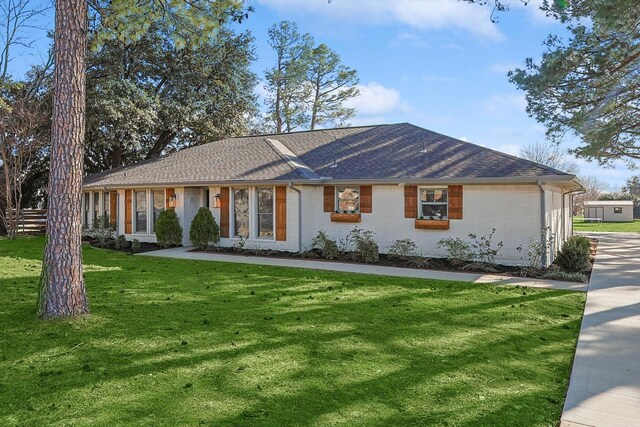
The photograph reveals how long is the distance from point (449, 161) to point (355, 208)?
120 inches

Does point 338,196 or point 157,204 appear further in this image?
point 157,204

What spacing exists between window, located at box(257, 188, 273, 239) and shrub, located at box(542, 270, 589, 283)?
25.5ft

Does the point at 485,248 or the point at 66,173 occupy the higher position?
the point at 66,173

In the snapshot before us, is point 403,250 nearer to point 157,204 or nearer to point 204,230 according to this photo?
point 204,230

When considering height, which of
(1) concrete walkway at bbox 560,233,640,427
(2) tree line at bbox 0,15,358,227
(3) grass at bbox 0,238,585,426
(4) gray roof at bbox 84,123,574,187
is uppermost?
(2) tree line at bbox 0,15,358,227

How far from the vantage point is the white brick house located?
1084 centimetres

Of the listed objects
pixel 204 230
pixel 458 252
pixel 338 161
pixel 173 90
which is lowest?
pixel 458 252

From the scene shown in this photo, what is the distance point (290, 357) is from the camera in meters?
4.45

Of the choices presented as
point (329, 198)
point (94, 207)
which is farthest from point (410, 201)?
point (94, 207)

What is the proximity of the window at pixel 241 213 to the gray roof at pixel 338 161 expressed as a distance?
2.08ft

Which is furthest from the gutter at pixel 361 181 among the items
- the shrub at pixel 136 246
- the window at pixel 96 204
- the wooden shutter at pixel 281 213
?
the shrub at pixel 136 246

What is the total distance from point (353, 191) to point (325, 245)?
1.91 metres

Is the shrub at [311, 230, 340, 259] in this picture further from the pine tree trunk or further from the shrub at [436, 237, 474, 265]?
the pine tree trunk

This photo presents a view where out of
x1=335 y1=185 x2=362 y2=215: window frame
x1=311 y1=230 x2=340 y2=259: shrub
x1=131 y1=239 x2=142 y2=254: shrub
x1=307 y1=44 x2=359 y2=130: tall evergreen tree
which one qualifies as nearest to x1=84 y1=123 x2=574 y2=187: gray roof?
x1=335 y1=185 x2=362 y2=215: window frame
